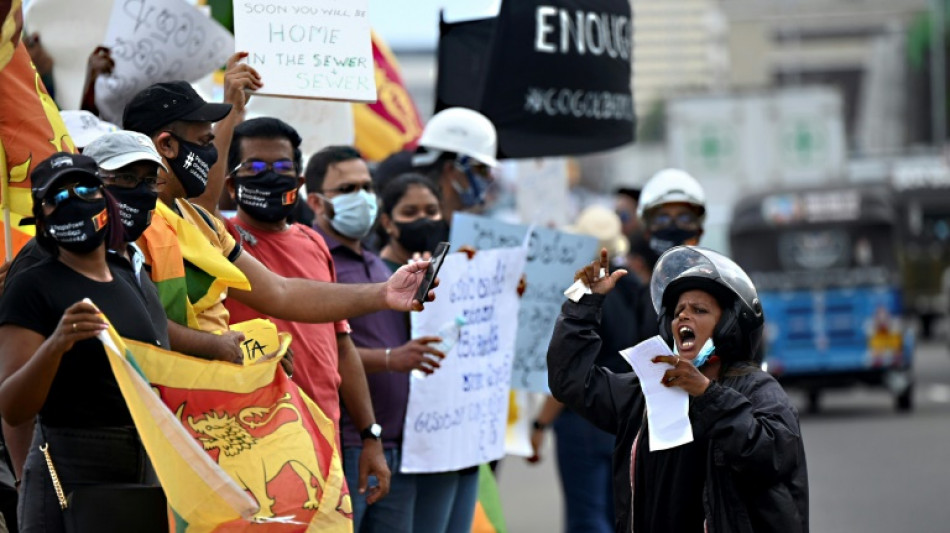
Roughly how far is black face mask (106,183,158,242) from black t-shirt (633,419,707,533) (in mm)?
1488

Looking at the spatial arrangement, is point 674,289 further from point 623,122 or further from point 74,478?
point 623,122

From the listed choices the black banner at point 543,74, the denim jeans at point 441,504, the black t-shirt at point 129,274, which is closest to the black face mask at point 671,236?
the black banner at point 543,74

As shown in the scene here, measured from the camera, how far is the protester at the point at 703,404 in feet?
15.4

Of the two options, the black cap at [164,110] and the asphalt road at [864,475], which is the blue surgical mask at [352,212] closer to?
the black cap at [164,110]

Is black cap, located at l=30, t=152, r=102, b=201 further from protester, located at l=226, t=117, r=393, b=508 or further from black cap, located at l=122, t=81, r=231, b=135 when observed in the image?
protester, located at l=226, t=117, r=393, b=508

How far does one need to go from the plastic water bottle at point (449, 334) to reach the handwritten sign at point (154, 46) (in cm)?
141

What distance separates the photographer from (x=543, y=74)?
27.2 feet

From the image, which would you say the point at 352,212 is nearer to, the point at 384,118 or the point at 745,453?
the point at 745,453

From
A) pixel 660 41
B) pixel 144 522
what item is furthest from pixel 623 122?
pixel 660 41

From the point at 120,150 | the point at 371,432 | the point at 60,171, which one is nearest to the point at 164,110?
the point at 120,150

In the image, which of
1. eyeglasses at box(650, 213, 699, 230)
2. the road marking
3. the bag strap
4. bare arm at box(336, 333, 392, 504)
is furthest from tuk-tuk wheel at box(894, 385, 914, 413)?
the bag strap

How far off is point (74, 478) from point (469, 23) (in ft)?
14.7

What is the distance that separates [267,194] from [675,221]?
2.61 m

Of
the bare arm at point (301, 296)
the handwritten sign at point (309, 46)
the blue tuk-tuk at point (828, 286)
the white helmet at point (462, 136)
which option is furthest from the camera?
the blue tuk-tuk at point (828, 286)
